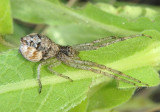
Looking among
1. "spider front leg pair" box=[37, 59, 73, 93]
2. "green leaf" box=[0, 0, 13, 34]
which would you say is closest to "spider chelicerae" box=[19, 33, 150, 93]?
"spider front leg pair" box=[37, 59, 73, 93]

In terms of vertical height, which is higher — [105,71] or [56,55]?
[105,71]

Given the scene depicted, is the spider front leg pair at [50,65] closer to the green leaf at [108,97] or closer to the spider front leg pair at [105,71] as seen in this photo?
the spider front leg pair at [105,71]

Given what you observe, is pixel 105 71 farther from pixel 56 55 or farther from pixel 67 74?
pixel 56 55

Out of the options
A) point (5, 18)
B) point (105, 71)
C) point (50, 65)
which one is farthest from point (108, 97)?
point (5, 18)

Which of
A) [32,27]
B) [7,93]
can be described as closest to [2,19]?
[7,93]

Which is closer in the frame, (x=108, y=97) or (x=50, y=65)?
(x=50, y=65)

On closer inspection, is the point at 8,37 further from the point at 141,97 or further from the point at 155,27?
the point at 141,97

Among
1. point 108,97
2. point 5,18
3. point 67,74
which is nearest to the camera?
point 67,74

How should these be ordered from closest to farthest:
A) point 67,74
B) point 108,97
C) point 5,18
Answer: point 67,74 → point 108,97 → point 5,18

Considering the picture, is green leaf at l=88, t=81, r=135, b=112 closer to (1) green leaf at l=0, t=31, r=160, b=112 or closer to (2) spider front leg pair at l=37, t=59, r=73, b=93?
(1) green leaf at l=0, t=31, r=160, b=112
